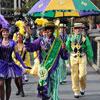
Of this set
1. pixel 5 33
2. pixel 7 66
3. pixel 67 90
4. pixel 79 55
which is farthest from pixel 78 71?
pixel 5 33

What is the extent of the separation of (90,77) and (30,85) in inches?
95.8

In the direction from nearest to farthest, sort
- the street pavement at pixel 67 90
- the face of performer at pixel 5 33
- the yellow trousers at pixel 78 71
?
the face of performer at pixel 5 33 → the yellow trousers at pixel 78 71 → the street pavement at pixel 67 90

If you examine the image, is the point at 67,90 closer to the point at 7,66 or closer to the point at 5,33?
the point at 7,66

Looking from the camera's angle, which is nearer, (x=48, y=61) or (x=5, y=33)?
(x=48, y=61)

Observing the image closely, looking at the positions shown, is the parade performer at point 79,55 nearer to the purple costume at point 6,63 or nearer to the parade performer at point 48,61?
the parade performer at point 48,61

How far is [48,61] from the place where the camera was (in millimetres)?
6004

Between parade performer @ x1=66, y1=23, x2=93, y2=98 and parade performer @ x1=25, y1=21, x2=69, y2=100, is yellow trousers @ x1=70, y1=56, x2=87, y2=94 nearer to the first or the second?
parade performer @ x1=66, y1=23, x2=93, y2=98

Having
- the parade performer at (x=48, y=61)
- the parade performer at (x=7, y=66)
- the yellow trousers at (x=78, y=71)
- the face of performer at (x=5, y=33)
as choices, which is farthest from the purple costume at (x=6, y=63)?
the yellow trousers at (x=78, y=71)

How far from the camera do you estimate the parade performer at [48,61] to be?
5.95m

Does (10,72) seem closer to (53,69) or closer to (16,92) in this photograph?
(53,69)

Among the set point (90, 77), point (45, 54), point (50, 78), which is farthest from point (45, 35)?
point (90, 77)

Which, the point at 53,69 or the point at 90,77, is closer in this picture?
the point at 53,69

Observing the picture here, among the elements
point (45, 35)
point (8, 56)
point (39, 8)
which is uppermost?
point (39, 8)

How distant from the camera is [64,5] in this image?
6.01 meters
